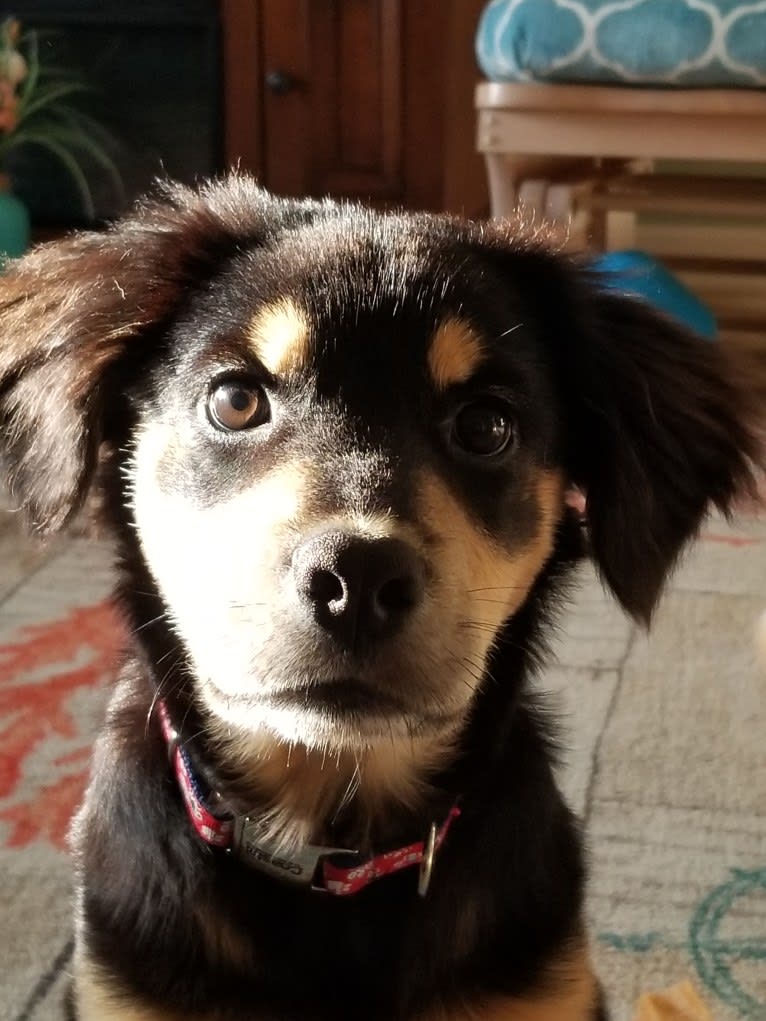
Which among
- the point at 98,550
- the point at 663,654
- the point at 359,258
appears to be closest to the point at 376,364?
the point at 359,258

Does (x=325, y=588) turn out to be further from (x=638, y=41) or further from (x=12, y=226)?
(x=12, y=226)

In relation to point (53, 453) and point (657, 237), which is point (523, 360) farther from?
point (657, 237)

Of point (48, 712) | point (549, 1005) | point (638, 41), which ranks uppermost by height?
point (638, 41)

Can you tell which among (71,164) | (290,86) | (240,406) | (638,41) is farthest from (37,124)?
(240,406)

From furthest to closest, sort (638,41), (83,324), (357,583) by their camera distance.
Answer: (638,41) → (83,324) → (357,583)

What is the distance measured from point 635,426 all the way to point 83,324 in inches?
18.0

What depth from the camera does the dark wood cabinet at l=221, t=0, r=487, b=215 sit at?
3.13m

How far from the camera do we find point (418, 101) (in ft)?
10.4

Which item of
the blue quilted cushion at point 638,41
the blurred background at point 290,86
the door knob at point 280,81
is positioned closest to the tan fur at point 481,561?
the blue quilted cushion at point 638,41

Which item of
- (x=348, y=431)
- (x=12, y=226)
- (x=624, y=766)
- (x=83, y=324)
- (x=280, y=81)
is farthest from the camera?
(x=280, y=81)

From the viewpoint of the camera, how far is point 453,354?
954 mm

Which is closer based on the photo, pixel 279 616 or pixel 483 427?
pixel 279 616

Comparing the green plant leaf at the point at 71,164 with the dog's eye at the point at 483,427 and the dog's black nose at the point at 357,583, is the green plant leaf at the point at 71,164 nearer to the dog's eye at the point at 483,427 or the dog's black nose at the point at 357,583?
the dog's eye at the point at 483,427

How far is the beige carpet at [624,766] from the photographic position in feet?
4.18
